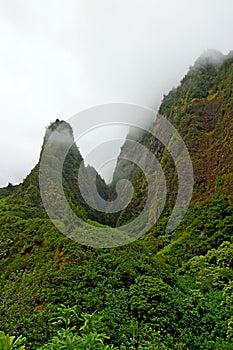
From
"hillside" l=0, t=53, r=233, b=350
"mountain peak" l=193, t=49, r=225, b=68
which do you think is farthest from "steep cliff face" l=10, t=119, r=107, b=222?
"mountain peak" l=193, t=49, r=225, b=68

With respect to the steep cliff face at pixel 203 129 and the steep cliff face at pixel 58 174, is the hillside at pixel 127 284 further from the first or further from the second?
the steep cliff face at pixel 58 174

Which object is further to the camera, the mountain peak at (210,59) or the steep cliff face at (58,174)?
the mountain peak at (210,59)

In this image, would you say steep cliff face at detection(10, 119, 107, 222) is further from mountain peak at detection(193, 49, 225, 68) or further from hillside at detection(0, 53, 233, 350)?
mountain peak at detection(193, 49, 225, 68)

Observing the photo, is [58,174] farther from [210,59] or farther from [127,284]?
[127,284]

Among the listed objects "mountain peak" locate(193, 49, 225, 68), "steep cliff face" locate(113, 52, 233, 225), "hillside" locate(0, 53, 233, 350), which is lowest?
"hillside" locate(0, 53, 233, 350)

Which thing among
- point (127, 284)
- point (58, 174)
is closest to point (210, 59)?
point (58, 174)

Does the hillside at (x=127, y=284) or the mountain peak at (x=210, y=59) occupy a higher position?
the mountain peak at (x=210, y=59)

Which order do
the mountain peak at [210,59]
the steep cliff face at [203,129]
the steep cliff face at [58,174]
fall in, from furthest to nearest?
the mountain peak at [210,59]
the steep cliff face at [58,174]
the steep cliff face at [203,129]

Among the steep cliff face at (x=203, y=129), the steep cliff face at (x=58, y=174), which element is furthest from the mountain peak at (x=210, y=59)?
the steep cliff face at (x=58, y=174)

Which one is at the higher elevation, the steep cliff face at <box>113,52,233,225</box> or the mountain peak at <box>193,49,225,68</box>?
the mountain peak at <box>193,49,225,68</box>

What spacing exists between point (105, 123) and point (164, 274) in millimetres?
5673

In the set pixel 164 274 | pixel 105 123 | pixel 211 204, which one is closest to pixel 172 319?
pixel 164 274

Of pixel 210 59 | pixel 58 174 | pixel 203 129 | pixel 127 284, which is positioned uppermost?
pixel 210 59

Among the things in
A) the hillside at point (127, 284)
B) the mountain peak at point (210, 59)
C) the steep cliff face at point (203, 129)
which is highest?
the mountain peak at point (210, 59)
